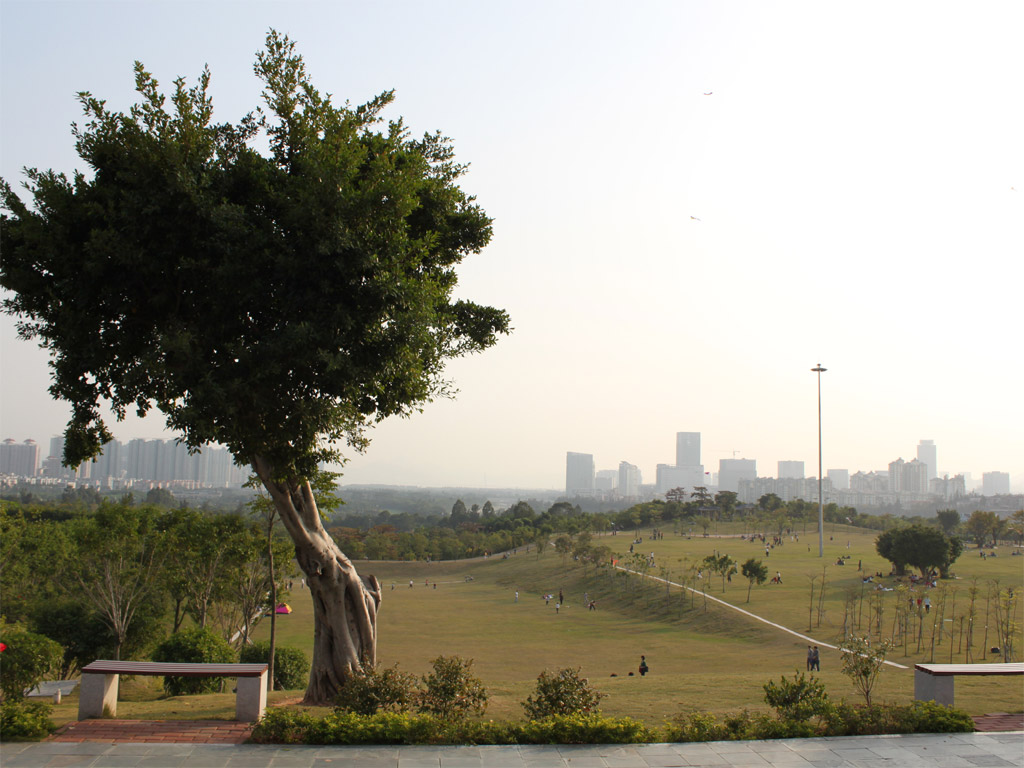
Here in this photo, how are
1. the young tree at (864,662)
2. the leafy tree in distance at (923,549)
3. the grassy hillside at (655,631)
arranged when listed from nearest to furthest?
the young tree at (864,662)
the grassy hillside at (655,631)
the leafy tree in distance at (923,549)

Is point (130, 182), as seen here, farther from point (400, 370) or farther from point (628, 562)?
point (628, 562)

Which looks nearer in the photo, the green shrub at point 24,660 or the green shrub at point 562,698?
the green shrub at point 562,698

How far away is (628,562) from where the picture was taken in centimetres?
4703

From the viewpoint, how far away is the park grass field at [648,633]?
12422 mm

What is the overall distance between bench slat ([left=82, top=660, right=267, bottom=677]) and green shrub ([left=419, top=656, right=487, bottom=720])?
2055 mm

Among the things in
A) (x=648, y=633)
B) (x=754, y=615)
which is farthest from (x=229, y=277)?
(x=754, y=615)

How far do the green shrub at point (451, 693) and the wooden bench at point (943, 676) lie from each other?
567 cm

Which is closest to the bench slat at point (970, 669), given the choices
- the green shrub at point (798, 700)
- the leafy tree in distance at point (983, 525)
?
the green shrub at point (798, 700)

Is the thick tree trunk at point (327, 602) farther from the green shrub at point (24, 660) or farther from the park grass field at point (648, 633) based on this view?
the green shrub at point (24, 660)

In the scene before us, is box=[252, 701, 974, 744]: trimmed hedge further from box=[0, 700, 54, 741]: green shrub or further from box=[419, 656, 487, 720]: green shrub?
box=[0, 700, 54, 741]: green shrub

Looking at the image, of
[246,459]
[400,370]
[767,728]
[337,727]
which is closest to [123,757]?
[337,727]

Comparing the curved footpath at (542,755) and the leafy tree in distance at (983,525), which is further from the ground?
the curved footpath at (542,755)

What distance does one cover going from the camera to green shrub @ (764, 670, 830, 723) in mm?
8672

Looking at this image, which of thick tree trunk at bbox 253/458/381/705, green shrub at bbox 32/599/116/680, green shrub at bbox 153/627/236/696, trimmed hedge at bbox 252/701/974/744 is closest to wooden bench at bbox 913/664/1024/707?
trimmed hedge at bbox 252/701/974/744
